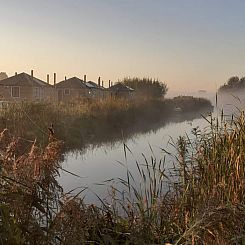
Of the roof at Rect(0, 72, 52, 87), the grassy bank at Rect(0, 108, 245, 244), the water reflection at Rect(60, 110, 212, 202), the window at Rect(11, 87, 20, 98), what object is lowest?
the water reflection at Rect(60, 110, 212, 202)

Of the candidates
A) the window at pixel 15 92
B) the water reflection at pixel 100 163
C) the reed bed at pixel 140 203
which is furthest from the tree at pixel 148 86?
the reed bed at pixel 140 203

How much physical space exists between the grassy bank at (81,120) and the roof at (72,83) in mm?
9932

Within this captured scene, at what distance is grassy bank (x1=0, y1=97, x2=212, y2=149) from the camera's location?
11.5 meters

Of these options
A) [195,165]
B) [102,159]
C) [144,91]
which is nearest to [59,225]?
[195,165]

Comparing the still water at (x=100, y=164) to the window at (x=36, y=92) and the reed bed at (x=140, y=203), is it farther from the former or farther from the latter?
the window at (x=36, y=92)

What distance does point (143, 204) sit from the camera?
3432 millimetres

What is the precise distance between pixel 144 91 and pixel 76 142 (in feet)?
102

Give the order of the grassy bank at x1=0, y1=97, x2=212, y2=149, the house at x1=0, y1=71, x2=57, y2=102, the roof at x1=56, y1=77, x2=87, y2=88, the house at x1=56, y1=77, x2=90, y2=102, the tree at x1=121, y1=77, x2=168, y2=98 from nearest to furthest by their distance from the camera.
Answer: the grassy bank at x1=0, y1=97, x2=212, y2=149
the house at x1=0, y1=71, x2=57, y2=102
the house at x1=56, y1=77, x2=90, y2=102
the roof at x1=56, y1=77, x2=87, y2=88
the tree at x1=121, y1=77, x2=168, y2=98

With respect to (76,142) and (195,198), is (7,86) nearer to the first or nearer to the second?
(76,142)

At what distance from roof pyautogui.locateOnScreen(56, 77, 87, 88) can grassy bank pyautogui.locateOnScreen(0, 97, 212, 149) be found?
9.93 m

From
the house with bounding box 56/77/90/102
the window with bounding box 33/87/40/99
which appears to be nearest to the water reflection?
the window with bounding box 33/87/40/99

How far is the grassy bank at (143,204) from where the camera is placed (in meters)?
2.25

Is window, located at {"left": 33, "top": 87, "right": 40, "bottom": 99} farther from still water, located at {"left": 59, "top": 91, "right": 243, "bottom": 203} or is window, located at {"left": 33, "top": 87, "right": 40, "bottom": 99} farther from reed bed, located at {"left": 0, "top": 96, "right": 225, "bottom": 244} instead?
reed bed, located at {"left": 0, "top": 96, "right": 225, "bottom": 244}

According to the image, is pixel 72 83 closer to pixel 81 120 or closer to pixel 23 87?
pixel 23 87
